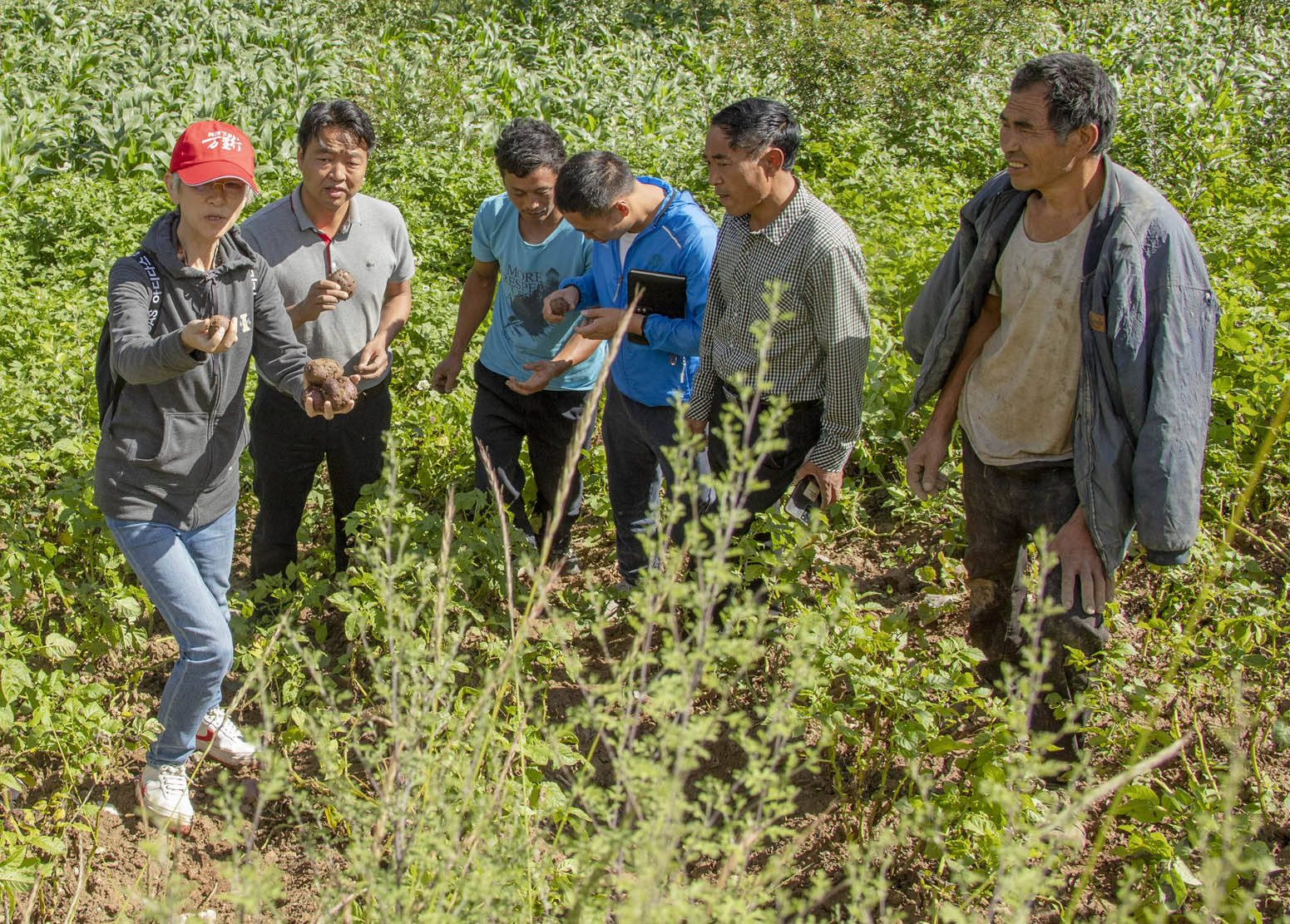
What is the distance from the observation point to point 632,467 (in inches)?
165

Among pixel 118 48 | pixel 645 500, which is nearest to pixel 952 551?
pixel 645 500

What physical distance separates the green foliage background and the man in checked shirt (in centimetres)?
42

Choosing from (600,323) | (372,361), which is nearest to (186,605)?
(372,361)

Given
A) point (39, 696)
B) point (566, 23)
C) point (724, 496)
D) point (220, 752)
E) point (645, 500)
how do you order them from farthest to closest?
point (566, 23) < point (645, 500) < point (220, 752) < point (39, 696) < point (724, 496)

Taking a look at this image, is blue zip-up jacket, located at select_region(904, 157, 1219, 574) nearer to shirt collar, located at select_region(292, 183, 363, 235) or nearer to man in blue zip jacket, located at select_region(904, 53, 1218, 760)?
man in blue zip jacket, located at select_region(904, 53, 1218, 760)

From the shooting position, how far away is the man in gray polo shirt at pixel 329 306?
12.3ft

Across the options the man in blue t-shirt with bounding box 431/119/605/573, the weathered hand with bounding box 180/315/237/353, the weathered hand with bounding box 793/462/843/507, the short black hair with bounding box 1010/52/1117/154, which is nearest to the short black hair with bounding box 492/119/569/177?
the man in blue t-shirt with bounding box 431/119/605/573

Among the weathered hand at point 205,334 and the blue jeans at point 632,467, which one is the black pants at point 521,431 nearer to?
the blue jeans at point 632,467

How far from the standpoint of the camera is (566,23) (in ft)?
40.3

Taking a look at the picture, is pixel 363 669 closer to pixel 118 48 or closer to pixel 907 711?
pixel 907 711

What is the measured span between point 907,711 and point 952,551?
1.52 meters

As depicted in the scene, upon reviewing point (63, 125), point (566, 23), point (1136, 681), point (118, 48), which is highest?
point (566, 23)

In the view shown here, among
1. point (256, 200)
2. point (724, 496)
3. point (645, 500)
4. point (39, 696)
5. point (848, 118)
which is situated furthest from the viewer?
point (848, 118)

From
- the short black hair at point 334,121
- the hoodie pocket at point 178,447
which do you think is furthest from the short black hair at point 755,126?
the hoodie pocket at point 178,447
